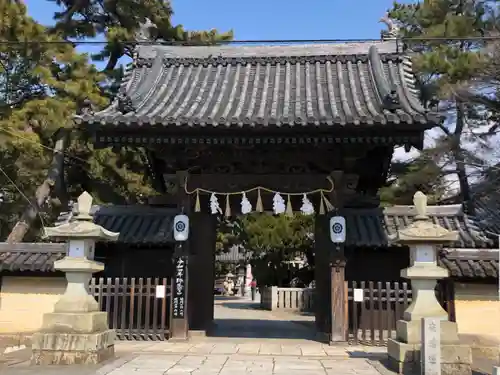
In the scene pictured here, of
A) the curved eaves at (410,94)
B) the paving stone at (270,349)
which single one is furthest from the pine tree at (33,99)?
the paving stone at (270,349)

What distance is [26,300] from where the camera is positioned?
442 inches

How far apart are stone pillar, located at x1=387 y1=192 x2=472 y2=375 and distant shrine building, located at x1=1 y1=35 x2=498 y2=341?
2252 mm

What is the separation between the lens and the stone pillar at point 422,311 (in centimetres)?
754

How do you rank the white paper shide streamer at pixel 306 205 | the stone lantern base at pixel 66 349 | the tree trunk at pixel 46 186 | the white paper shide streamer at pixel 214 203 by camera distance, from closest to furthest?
the stone lantern base at pixel 66 349 → the white paper shide streamer at pixel 306 205 → the white paper shide streamer at pixel 214 203 → the tree trunk at pixel 46 186

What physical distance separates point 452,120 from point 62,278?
15.8m

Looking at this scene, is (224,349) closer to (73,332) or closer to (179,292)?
(179,292)

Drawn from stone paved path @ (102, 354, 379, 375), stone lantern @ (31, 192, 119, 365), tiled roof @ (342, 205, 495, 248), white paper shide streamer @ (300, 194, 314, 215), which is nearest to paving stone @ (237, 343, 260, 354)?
stone paved path @ (102, 354, 379, 375)

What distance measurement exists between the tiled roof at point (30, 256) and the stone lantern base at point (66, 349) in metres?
3.08

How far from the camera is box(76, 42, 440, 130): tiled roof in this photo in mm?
10062

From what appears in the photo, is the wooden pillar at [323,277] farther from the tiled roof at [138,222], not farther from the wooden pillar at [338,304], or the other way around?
the tiled roof at [138,222]

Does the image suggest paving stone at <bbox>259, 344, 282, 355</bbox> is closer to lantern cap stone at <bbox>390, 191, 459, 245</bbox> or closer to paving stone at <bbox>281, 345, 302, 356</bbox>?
paving stone at <bbox>281, 345, 302, 356</bbox>

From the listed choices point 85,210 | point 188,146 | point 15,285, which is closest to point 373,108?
point 188,146

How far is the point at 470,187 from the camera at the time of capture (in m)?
18.3

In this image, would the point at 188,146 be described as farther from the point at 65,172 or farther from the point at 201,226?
the point at 65,172
